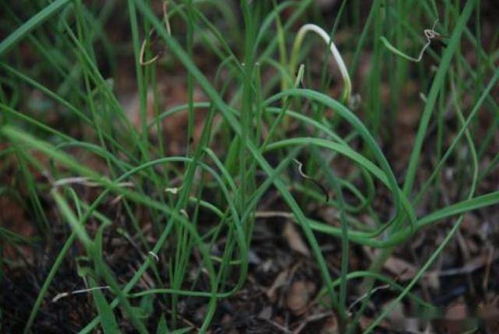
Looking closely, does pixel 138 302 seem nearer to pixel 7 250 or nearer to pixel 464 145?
pixel 7 250

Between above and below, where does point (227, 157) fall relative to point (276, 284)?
above

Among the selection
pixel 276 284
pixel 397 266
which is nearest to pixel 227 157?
pixel 276 284

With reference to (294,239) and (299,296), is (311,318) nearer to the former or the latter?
(299,296)

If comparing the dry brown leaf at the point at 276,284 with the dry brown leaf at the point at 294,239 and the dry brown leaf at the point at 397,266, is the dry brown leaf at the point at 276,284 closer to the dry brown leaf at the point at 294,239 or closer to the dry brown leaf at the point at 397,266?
the dry brown leaf at the point at 294,239

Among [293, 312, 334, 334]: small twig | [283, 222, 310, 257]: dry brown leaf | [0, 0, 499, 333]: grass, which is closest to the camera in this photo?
[0, 0, 499, 333]: grass

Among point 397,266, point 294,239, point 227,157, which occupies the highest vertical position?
point 227,157

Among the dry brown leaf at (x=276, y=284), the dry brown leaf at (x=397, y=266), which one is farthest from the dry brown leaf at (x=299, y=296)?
the dry brown leaf at (x=397, y=266)

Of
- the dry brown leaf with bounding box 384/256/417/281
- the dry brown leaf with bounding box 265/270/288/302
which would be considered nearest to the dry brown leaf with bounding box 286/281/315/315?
the dry brown leaf with bounding box 265/270/288/302

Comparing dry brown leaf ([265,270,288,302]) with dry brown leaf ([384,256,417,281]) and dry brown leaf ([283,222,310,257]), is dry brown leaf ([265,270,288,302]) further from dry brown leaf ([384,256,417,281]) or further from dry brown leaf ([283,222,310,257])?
dry brown leaf ([384,256,417,281])

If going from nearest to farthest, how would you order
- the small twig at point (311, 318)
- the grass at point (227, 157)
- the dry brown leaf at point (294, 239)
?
the grass at point (227, 157), the small twig at point (311, 318), the dry brown leaf at point (294, 239)
